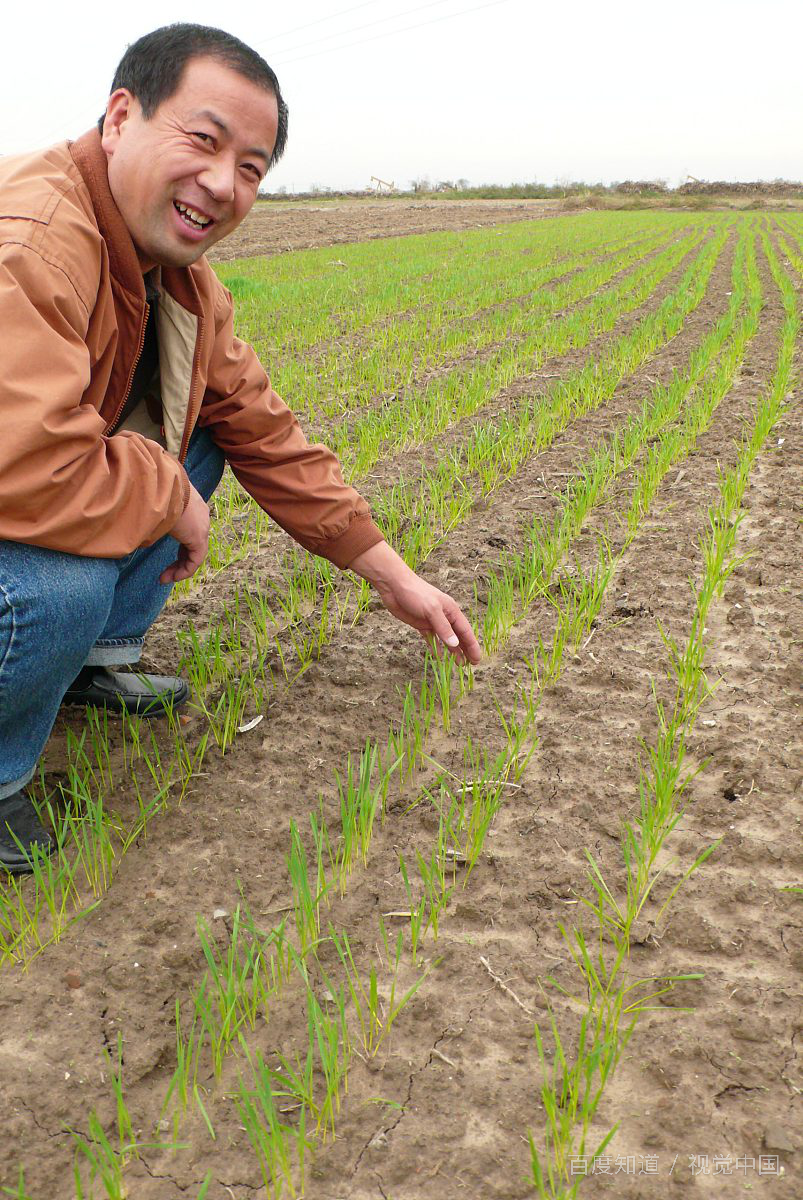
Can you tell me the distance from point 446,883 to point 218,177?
138 centimetres

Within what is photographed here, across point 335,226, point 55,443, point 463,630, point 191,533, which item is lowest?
point 463,630

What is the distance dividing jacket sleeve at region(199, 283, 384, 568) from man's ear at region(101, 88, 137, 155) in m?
0.46

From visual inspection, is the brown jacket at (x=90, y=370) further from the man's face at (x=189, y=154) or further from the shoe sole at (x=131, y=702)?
the shoe sole at (x=131, y=702)

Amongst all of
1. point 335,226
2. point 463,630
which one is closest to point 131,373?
point 463,630

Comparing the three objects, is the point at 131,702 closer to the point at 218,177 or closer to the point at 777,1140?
the point at 218,177

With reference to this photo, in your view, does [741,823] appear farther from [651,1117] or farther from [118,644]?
[118,644]

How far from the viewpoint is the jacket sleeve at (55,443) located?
147 cm

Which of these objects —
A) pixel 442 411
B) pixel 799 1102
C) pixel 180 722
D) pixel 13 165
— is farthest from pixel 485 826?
pixel 442 411

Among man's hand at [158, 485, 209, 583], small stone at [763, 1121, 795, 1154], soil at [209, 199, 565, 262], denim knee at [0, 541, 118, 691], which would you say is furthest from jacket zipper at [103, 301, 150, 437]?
soil at [209, 199, 565, 262]

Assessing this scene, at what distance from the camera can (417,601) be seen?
2.10m

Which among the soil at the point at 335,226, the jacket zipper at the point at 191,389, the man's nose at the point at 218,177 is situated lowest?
the jacket zipper at the point at 191,389

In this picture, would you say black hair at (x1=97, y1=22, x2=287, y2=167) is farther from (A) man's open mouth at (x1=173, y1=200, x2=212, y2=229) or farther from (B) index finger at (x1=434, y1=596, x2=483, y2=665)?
(B) index finger at (x1=434, y1=596, x2=483, y2=665)

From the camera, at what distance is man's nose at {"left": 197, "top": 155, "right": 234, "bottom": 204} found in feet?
5.42

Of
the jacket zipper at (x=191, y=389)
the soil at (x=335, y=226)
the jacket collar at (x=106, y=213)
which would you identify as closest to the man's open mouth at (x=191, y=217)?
the jacket collar at (x=106, y=213)
